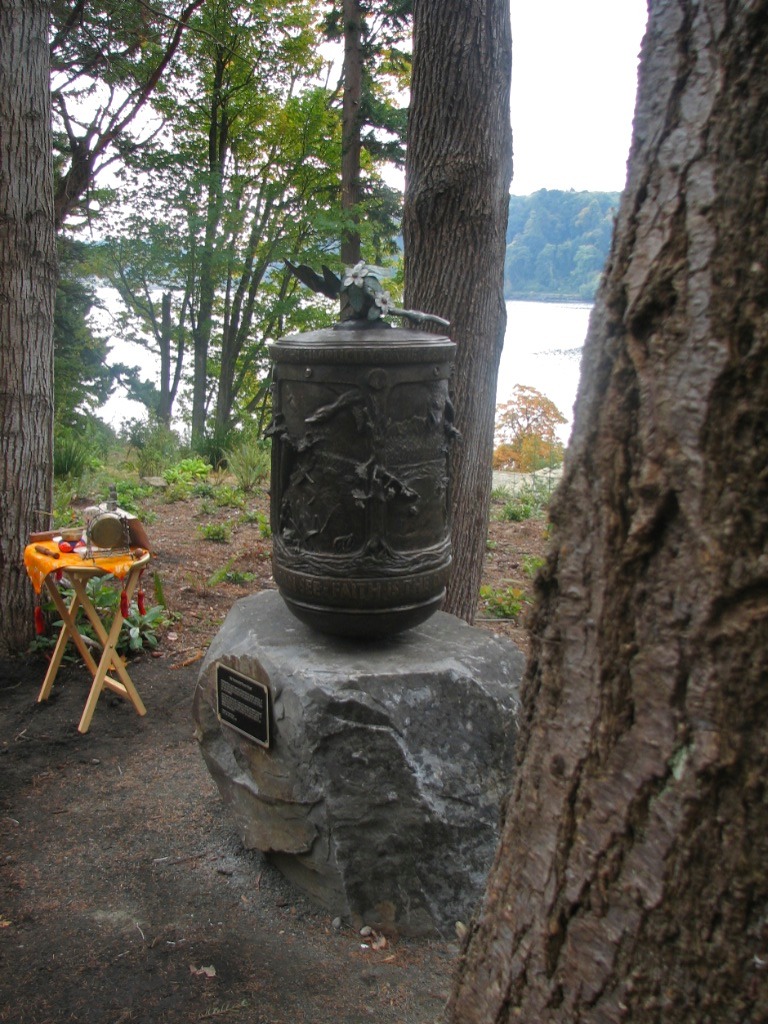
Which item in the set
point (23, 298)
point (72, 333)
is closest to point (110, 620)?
point (23, 298)

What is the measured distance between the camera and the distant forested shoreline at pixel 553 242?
6952 mm

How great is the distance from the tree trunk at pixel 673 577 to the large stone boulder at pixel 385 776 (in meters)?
1.73

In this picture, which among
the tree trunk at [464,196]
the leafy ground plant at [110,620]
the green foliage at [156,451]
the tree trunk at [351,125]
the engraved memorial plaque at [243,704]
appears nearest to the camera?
the engraved memorial plaque at [243,704]

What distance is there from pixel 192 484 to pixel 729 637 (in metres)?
8.36

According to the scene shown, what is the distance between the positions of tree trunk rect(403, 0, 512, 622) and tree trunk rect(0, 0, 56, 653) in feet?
6.85

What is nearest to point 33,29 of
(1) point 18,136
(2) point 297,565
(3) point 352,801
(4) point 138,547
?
(1) point 18,136

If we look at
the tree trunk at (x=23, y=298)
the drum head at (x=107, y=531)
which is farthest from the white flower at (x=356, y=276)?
A: the tree trunk at (x=23, y=298)

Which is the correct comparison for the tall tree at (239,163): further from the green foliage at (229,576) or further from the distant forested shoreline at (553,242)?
the green foliage at (229,576)

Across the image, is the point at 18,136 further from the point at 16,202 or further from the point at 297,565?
the point at 297,565

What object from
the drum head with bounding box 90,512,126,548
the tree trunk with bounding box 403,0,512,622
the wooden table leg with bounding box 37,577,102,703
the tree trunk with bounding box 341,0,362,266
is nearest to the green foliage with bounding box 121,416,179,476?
the tree trunk with bounding box 341,0,362,266

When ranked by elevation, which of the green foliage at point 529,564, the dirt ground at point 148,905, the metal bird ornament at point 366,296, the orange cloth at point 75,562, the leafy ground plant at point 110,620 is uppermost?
the metal bird ornament at point 366,296

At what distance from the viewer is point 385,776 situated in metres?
2.96

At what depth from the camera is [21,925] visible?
2.94 meters

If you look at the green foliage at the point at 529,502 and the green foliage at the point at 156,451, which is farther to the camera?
Answer: the green foliage at the point at 156,451
